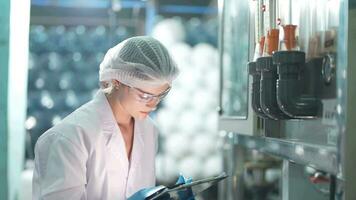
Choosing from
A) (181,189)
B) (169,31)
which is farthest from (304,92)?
(169,31)

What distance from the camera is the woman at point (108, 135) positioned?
1304 millimetres

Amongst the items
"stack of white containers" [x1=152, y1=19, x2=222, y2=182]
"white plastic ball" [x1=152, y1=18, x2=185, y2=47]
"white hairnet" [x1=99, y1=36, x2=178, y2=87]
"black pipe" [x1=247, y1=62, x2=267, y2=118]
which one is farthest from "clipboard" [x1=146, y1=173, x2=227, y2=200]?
"white plastic ball" [x1=152, y1=18, x2=185, y2=47]

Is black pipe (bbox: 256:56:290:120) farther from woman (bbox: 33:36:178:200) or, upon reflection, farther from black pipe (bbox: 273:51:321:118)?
woman (bbox: 33:36:178:200)

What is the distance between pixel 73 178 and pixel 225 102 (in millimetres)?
916

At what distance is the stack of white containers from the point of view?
3463 mm

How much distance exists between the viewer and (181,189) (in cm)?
131

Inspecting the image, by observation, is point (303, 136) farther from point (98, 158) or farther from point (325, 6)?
point (98, 158)

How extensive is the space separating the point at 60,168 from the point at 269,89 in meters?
0.61

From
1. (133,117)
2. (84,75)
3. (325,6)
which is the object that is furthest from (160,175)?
(325,6)

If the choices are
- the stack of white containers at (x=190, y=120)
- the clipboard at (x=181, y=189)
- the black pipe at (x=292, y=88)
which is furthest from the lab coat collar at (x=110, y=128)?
the stack of white containers at (x=190, y=120)

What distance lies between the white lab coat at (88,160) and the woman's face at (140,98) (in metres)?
0.06

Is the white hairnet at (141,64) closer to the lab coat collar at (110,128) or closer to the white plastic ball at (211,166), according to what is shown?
the lab coat collar at (110,128)

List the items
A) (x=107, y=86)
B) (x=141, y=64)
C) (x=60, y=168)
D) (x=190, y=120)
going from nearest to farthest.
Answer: (x=60, y=168)
(x=141, y=64)
(x=107, y=86)
(x=190, y=120)

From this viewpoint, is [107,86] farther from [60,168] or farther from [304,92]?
[304,92]
